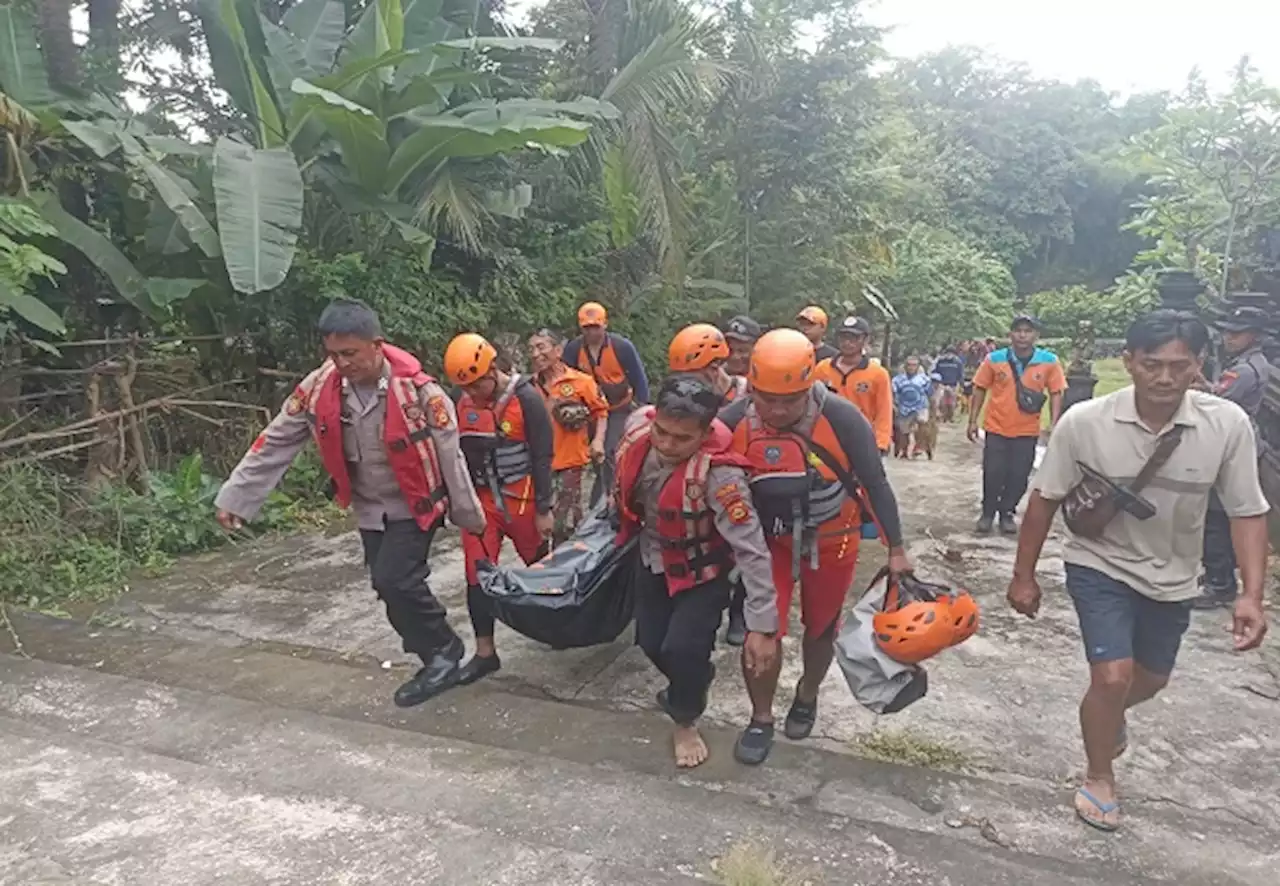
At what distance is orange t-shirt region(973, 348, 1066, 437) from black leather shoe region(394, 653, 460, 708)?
4.52m

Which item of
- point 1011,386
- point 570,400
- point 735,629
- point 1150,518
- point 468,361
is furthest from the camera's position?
point 1011,386

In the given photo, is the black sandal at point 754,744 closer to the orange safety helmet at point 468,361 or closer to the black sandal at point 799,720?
the black sandal at point 799,720

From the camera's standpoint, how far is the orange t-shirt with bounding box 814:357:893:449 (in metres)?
6.19

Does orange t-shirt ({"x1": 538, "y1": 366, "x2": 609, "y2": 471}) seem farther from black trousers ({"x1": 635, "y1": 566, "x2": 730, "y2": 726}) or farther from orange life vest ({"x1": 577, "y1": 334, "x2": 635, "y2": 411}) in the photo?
black trousers ({"x1": 635, "y1": 566, "x2": 730, "y2": 726})

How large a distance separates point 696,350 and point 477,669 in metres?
1.73

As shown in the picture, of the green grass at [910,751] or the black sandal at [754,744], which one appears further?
the green grass at [910,751]

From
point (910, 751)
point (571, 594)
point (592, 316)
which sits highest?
point (592, 316)

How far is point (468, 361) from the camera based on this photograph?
4.41 m

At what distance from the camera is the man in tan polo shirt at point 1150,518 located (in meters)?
3.08

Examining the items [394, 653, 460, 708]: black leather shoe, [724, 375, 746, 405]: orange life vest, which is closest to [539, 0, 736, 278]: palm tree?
[724, 375, 746, 405]: orange life vest

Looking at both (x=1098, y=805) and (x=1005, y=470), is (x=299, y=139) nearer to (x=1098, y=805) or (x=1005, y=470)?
(x=1005, y=470)

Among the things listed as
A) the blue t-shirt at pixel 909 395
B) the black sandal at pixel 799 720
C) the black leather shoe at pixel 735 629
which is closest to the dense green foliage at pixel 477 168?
the blue t-shirt at pixel 909 395

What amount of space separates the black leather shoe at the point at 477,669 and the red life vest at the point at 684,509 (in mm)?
1286

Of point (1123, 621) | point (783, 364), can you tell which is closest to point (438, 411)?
point (783, 364)
